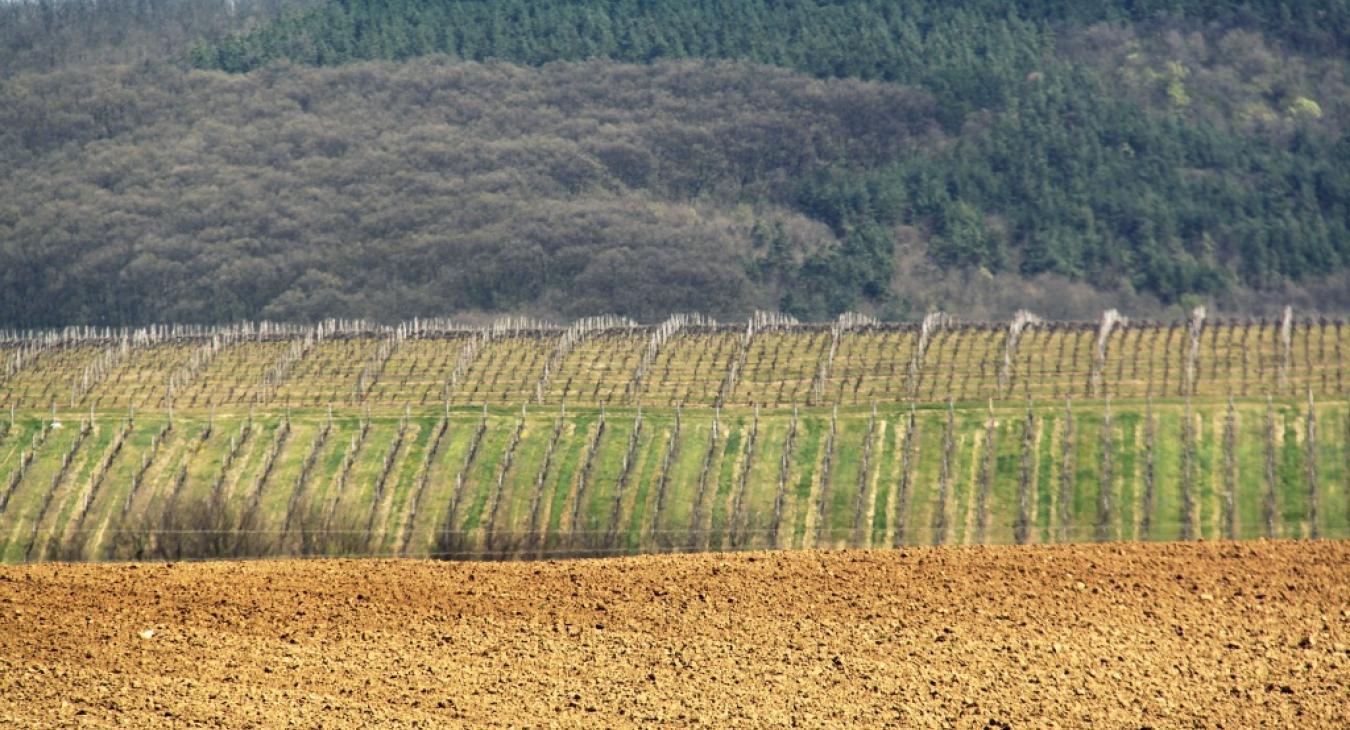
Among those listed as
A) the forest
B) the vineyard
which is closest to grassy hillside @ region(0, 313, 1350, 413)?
the vineyard

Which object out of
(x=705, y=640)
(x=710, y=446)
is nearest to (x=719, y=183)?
(x=710, y=446)

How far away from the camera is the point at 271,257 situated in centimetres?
16800

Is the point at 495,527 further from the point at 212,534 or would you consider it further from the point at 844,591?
the point at 844,591

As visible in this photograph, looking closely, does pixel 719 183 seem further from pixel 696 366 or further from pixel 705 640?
pixel 705 640

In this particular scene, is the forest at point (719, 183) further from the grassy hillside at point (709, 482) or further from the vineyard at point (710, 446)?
the grassy hillside at point (709, 482)

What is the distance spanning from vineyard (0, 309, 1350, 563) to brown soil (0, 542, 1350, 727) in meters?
23.0

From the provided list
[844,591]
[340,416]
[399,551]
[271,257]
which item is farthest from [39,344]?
[844,591]

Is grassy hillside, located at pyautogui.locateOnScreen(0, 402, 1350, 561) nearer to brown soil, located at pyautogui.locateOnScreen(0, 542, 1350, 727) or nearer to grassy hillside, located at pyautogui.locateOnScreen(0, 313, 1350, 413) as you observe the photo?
Result: grassy hillside, located at pyautogui.locateOnScreen(0, 313, 1350, 413)

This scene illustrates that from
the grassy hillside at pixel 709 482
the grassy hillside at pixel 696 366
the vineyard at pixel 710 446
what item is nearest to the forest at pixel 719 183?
the grassy hillside at pixel 696 366

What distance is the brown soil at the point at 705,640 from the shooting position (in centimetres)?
1841

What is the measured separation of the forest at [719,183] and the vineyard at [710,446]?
73.2m

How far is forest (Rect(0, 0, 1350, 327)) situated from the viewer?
6393 inches

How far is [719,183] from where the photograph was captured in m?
190

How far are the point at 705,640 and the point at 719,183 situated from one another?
560ft
